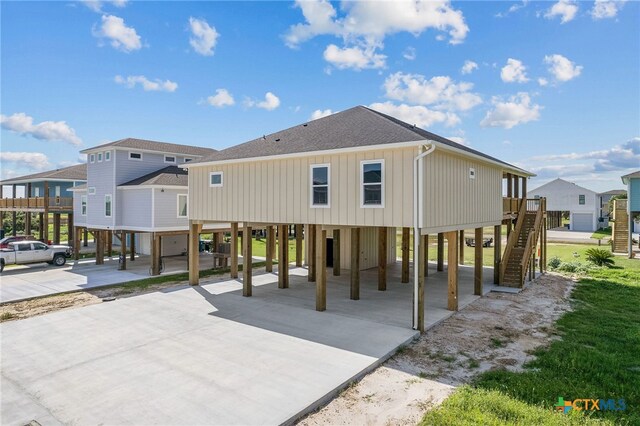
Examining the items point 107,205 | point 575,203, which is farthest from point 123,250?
point 575,203

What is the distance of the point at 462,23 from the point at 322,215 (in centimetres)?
1039

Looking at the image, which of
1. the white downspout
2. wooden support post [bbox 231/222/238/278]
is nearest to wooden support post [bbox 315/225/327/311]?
the white downspout

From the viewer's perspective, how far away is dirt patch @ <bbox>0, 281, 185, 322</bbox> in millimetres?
11445

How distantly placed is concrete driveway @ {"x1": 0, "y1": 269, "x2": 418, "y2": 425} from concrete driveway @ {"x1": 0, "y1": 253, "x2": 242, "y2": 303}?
4492mm

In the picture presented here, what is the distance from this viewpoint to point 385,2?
41.8 ft

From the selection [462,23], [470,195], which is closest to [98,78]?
[462,23]

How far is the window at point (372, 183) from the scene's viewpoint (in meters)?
10.2

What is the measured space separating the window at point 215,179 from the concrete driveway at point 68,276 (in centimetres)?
655

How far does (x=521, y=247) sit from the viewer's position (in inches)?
678

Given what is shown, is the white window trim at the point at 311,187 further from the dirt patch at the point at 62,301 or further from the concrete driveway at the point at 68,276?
the concrete driveway at the point at 68,276

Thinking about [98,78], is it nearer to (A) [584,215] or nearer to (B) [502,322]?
(B) [502,322]

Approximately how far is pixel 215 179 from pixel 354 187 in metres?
6.62

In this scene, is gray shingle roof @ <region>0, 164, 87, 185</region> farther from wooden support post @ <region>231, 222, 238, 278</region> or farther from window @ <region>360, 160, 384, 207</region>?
window @ <region>360, 160, 384, 207</region>

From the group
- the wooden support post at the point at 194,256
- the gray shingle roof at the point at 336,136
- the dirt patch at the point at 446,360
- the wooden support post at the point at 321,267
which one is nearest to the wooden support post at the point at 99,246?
the wooden support post at the point at 194,256
